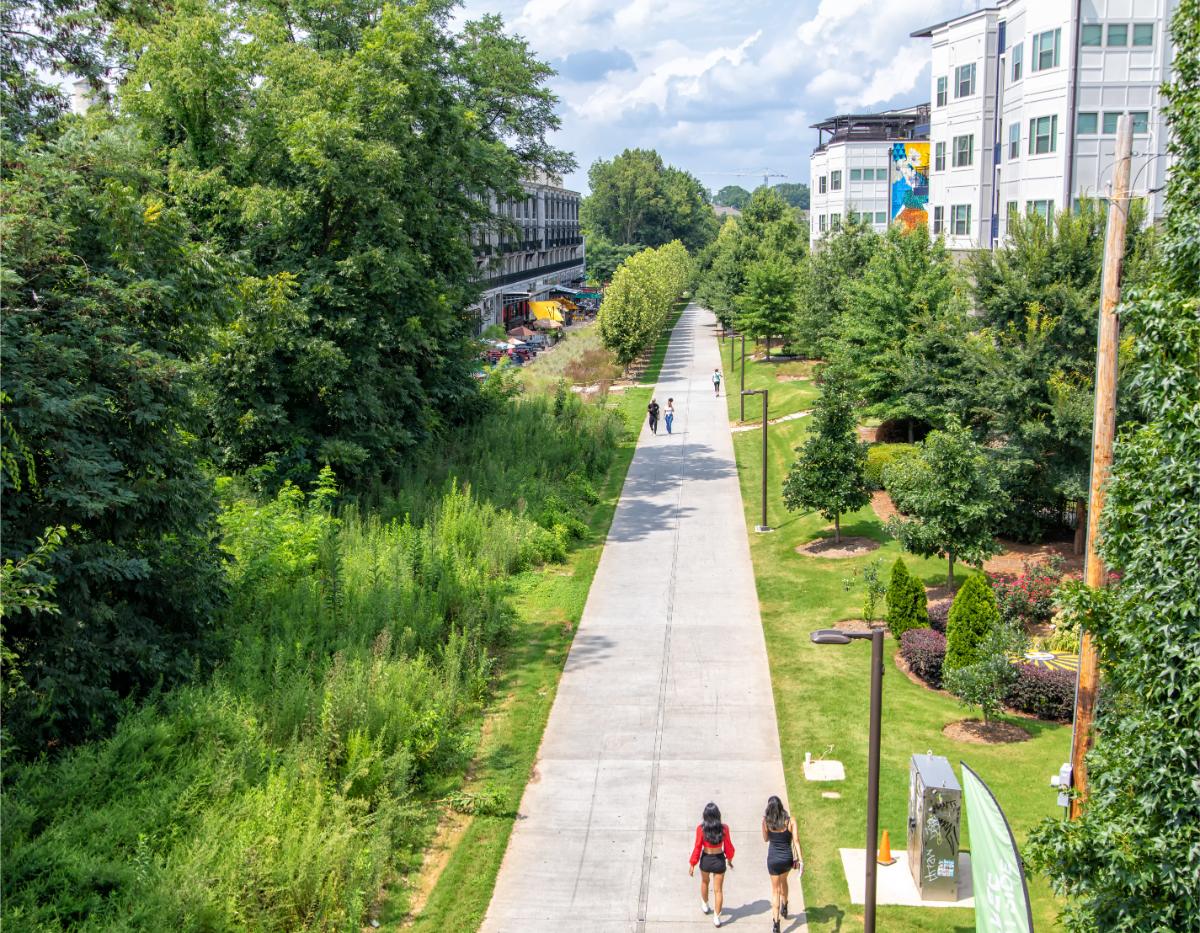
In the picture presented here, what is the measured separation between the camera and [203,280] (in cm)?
1546

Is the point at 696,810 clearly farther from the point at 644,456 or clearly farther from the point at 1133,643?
the point at 644,456

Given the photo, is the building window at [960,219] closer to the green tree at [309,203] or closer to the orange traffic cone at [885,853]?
the green tree at [309,203]

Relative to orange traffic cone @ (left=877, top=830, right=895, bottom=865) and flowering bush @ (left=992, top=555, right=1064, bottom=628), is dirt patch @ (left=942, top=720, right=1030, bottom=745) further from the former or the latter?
orange traffic cone @ (left=877, top=830, right=895, bottom=865)

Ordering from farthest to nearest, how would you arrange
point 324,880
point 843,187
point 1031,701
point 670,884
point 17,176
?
point 843,187
point 1031,701
point 17,176
point 670,884
point 324,880

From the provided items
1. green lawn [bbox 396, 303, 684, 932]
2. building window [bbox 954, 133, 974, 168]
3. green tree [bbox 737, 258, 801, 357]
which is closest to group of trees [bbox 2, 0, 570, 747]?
green lawn [bbox 396, 303, 684, 932]

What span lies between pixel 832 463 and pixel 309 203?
564 inches

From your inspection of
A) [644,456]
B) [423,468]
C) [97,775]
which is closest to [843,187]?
[644,456]

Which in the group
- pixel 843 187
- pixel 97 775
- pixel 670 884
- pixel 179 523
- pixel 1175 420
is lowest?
pixel 670 884

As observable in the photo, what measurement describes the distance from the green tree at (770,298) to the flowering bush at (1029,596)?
40748 millimetres

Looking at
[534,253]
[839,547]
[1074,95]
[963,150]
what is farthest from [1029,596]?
[534,253]

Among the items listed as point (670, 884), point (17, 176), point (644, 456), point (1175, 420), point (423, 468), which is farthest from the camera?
point (644, 456)

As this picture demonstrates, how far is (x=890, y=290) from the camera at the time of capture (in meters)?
33.0

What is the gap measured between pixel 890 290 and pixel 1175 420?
2594 cm

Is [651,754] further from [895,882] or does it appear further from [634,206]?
[634,206]
